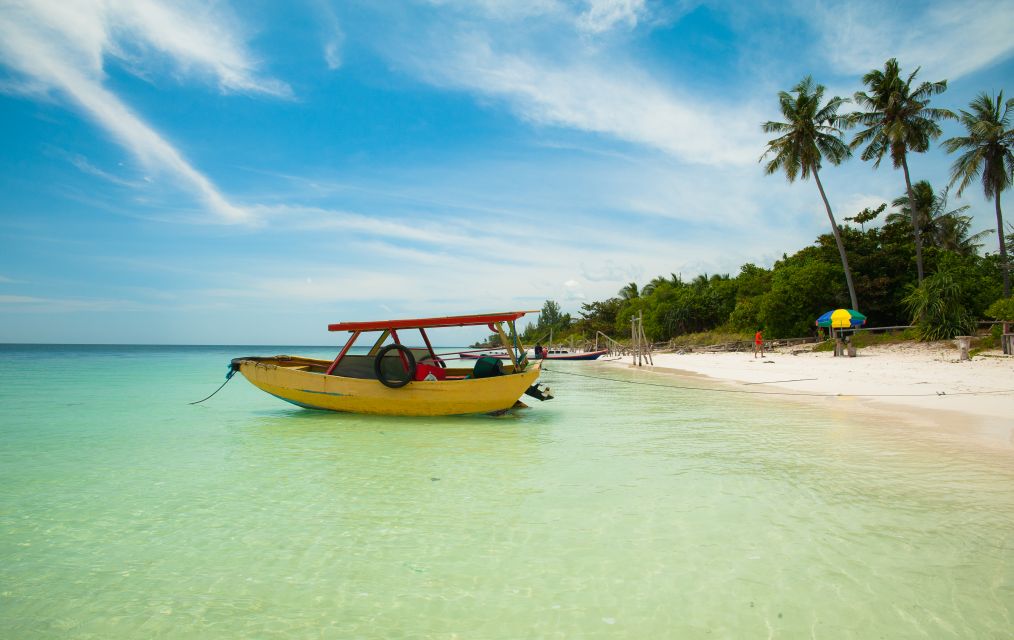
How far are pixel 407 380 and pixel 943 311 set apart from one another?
2419 cm

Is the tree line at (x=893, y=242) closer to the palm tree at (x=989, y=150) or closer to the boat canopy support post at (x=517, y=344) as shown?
the palm tree at (x=989, y=150)

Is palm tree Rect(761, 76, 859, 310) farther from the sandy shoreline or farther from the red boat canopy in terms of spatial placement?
the red boat canopy

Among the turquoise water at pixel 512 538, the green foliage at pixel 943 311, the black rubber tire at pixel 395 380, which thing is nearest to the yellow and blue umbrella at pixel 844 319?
the green foliage at pixel 943 311

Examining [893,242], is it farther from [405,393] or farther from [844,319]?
[405,393]

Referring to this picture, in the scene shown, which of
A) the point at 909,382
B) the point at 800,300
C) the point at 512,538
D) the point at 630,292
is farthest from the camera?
the point at 630,292

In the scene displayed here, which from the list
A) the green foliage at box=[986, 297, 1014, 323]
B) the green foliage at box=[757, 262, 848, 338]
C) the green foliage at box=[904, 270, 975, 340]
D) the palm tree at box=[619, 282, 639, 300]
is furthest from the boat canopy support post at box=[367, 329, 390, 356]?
the palm tree at box=[619, 282, 639, 300]

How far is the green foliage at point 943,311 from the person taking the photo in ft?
72.7

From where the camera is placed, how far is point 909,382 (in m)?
14.9

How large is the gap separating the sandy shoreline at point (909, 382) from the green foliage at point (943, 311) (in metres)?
0.97

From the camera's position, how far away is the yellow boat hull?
991cm

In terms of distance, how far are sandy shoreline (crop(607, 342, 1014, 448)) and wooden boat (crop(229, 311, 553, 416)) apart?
737 cm

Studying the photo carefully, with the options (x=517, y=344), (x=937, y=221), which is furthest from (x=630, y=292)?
(x=517, y=344)

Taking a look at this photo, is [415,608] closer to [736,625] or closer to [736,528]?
[736,625]

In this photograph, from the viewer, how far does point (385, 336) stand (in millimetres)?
10578
